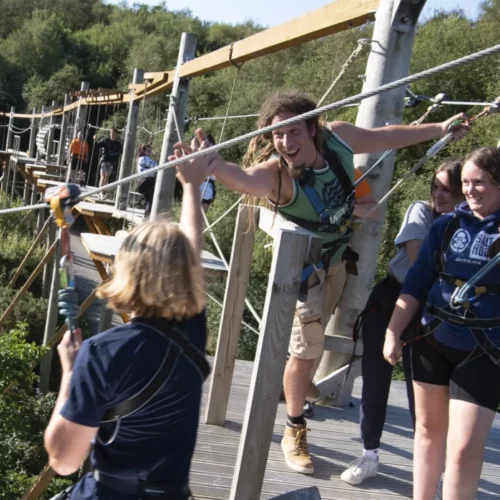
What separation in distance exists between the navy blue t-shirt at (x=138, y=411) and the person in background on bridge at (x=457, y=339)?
93cm

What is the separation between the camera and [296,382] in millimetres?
3197

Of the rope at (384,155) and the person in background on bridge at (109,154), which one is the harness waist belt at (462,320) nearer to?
the rope at (384,155)

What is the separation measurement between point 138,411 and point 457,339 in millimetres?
1121

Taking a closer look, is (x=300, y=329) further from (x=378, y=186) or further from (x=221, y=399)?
(x=378, y=186)

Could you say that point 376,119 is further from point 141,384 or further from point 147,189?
point 147,189

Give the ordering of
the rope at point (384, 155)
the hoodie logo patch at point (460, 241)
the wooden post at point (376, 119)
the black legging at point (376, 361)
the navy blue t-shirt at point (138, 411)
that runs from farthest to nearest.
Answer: the wooden post at point (376, 119) → the rope at point (384, 155) → the black legging at point (376, 361) → the hoodie logo patch at point (460, 241) → the navy blue t-shirt at point (138, 411)

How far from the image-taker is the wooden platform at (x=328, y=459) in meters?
3.15

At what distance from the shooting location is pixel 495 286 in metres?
2.34

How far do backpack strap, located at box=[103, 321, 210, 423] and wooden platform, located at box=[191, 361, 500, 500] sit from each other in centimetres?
142

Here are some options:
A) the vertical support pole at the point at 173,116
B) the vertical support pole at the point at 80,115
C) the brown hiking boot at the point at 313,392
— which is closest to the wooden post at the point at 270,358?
the brown hiking boot at the point at 313,392

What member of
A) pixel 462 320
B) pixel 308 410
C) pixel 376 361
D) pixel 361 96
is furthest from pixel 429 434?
pixel 308 410

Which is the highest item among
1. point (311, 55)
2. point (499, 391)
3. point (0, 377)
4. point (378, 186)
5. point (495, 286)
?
point (311, 55)

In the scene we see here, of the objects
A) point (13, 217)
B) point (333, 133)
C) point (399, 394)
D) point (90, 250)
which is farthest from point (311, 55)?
point (333, 133)

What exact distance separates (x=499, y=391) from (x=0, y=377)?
596 cm
